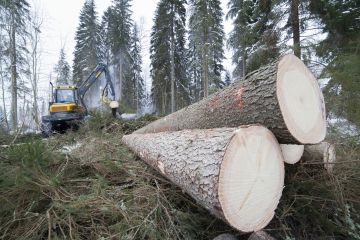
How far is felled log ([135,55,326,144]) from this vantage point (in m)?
2.23

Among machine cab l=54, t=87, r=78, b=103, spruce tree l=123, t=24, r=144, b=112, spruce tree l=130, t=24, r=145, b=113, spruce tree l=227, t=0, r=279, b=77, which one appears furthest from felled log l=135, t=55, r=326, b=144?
spruce tree l=130, t=24, r=145, b=113

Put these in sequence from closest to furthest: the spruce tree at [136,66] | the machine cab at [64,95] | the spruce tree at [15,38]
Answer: the machine cab at [64,95] → the spruce tree at [15,38] → the spruce tree at [136,66]

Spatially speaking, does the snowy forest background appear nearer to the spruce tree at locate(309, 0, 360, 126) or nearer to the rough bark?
the spruce tree at locate(309, 0, 360, 126)

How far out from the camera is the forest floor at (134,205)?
2.34m

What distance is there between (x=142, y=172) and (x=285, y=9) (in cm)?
883

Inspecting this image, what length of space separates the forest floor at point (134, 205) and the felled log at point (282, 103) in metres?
0.65

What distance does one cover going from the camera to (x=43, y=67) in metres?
22.6

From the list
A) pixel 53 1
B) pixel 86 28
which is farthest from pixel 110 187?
pixel 86 28

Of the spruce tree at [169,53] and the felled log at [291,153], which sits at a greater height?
the spruce tree at [169,53]

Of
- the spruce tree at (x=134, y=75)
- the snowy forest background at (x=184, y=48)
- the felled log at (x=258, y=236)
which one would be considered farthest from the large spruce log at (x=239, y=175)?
the spruce tree at (x=134, y=75)

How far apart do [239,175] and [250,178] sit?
0.11m

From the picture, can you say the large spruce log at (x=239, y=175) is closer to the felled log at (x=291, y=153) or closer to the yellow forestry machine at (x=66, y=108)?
the felled log at (x=291, y=153)

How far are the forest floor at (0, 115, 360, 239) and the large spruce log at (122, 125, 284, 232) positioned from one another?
45 centimetres

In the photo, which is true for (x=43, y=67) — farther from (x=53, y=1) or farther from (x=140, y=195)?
(x=140, y=195)
